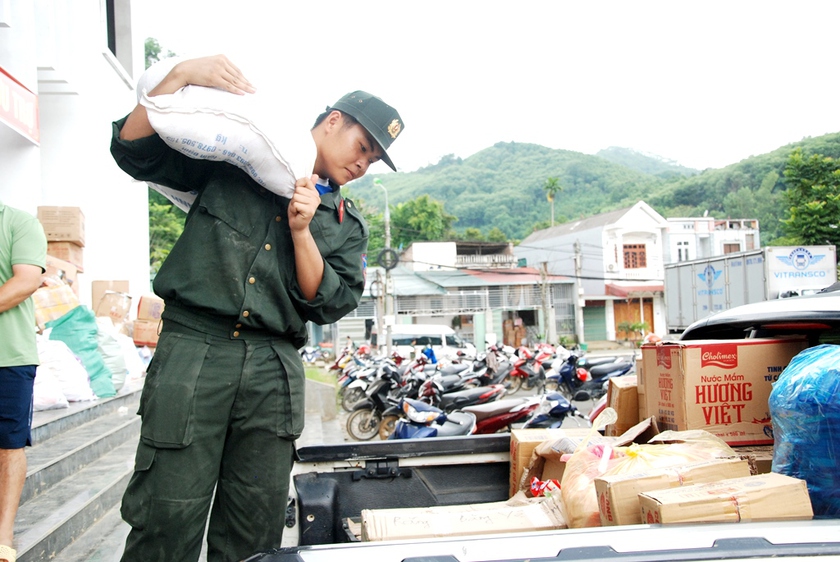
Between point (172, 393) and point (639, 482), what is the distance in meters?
1.23

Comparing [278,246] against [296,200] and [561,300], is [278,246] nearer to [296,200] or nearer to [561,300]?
[296,200]

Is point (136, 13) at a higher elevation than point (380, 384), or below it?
higher

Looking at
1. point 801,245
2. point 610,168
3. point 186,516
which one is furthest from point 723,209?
point 186,516

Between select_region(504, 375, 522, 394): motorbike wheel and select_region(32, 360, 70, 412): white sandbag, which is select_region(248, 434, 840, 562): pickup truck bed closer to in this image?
select_region(32, 360, 70, 412): white sandbag

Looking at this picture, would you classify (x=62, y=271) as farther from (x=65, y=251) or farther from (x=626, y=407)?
(x=626, y=407)

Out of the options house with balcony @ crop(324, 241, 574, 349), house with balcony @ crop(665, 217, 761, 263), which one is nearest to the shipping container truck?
house with balcony @ crop(324, 241, 574, 349)

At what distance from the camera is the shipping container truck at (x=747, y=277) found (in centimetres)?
1703

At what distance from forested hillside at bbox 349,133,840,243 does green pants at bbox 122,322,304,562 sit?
34227 millimetres

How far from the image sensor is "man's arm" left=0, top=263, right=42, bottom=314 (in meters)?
2.55

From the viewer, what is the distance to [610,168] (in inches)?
3076

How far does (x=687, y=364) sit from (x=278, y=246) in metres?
1.54

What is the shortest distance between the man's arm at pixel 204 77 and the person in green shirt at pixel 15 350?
1374 mm

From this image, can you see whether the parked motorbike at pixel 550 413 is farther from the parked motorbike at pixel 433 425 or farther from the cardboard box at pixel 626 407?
the cardboard box at pixel 626 407

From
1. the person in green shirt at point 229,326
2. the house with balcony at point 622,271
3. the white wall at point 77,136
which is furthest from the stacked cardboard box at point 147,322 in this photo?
the house with balcony at point 622,271
